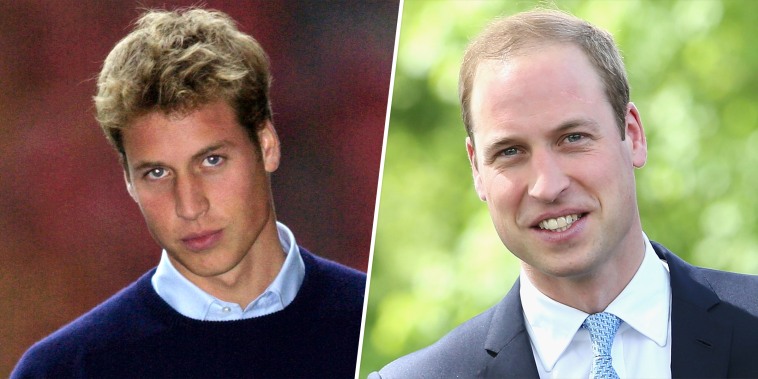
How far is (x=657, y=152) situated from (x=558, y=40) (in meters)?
1.13

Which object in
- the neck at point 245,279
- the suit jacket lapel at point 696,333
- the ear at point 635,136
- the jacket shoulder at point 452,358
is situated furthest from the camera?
the neck at point 245,279

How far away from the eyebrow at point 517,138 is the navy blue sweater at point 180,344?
0.76 meters

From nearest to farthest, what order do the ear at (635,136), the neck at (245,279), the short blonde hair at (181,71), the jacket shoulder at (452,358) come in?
the ear at (635,136) < the jacket shoulder at (452,358) < the short blonde hair at (181,71) < the neck at (245,279)

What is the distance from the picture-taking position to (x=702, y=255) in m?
3.22

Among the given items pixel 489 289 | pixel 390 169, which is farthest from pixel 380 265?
pixel 489 289

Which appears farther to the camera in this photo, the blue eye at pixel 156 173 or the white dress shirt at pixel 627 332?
the blue eye at pixel 156 173

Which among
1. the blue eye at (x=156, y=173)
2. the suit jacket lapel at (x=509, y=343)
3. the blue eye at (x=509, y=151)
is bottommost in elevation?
the suit jacket lapel at (x=509, y=343)

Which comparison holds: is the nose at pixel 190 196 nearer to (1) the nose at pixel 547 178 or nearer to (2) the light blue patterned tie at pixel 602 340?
(1) the nose at pixel 547 178

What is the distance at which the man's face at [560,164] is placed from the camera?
2.24 meters

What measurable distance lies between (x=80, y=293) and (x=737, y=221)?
1975 mm

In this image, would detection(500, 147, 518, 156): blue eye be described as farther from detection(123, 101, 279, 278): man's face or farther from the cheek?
detection(123, 101, 279, 278): man's face

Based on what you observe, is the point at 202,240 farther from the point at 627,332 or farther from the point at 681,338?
the point at 681,338

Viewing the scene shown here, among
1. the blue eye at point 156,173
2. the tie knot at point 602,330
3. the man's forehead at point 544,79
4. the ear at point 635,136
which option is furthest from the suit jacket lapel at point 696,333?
the blue eye at point 156,173

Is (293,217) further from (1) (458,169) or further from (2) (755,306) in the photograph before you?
(2) (755,306)
